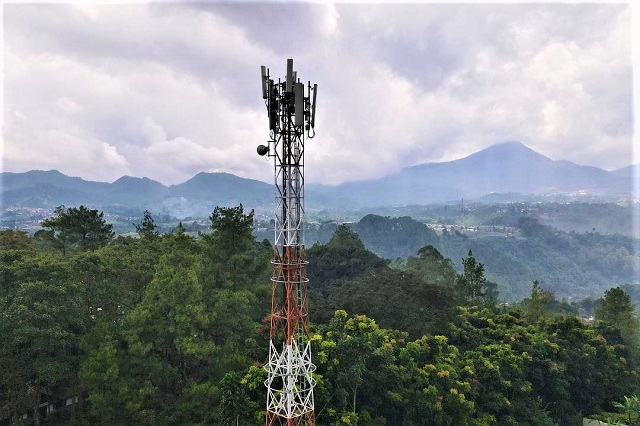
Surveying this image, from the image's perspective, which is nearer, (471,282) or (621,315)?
(621,315)

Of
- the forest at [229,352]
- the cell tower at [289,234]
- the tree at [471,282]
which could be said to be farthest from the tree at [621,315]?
the cell tower at [289,234]

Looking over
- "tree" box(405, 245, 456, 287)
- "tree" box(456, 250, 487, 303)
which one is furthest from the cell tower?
"tree" box(405, 245, 456, 287)

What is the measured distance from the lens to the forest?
11547 millimetres

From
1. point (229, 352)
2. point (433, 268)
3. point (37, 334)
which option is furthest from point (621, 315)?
point (37, 334)

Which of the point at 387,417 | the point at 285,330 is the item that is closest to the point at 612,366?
the point at 387,417

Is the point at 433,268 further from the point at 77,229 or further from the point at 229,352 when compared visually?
the point at 77,229

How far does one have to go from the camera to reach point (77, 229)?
23.0 metres

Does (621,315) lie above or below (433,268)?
below

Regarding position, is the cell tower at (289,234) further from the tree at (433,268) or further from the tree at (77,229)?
the tree at (433,268)

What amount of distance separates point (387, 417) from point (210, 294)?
8084mm

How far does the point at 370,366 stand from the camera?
540 inches

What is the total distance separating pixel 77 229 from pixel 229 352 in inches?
614

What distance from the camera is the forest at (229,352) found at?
37.9 feet

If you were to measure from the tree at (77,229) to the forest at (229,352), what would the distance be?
2398mm
